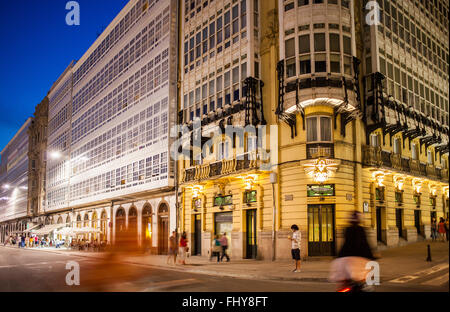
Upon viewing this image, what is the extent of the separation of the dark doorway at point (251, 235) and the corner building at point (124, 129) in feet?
28.5

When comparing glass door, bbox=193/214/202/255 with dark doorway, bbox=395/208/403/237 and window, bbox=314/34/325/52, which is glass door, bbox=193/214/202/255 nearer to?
dark doorway, bbox=395/208/403/237

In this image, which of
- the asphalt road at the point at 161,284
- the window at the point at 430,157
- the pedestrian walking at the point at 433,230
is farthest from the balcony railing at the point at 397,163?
the asphalt road at the point at 161,284

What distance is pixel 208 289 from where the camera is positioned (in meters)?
12.5

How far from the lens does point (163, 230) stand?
1356 inches

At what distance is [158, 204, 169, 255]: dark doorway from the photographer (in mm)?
33938

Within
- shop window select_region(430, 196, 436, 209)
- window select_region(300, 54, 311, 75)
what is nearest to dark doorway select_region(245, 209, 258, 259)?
window select_region(300, 54, 311, 75)

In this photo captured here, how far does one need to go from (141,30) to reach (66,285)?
3008 cm

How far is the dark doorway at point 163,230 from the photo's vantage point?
33938mm

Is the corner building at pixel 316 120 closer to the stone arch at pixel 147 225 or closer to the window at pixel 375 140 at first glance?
the window at pixel 375 140

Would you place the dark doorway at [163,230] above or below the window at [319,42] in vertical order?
below

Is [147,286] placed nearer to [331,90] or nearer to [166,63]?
[331,90]

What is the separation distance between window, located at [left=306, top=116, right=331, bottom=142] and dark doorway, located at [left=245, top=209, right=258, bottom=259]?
6.08 meters

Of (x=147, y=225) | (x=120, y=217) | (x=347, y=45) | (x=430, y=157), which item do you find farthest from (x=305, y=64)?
(x=120, y=217)

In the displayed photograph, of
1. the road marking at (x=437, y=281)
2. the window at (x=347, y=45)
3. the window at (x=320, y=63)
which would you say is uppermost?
the window at (x=347, y=45)
